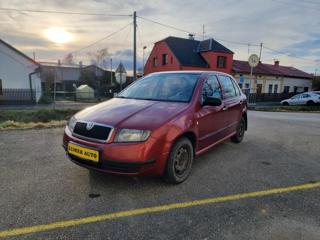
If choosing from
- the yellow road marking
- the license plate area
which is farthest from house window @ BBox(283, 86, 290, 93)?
the license plate area

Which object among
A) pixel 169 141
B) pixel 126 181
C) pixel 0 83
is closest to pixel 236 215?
pixel 169 141

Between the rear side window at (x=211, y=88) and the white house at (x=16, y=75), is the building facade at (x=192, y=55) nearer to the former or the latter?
the white house at (x=16, y=75)

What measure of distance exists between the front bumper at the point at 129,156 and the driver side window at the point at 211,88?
137cm

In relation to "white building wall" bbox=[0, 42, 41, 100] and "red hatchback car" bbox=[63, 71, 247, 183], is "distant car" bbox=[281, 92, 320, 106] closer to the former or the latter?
"red hatchback car" bbox=[63, 71, 247, 183]

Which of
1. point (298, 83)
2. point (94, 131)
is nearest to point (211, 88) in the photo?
point (94, 131)

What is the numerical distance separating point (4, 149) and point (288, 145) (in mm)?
6643

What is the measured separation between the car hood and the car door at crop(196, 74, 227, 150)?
47 centimetres

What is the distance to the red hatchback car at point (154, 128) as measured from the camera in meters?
2.82

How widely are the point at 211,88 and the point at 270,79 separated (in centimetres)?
3272

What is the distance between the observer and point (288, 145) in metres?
5.80

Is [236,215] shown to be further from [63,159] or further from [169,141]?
[63,159]

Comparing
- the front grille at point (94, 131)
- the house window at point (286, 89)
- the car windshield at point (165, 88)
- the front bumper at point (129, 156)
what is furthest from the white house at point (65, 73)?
the front bumper at point (129, 156)

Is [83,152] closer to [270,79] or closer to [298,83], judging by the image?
[270,79]

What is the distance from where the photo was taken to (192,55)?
2912cm
